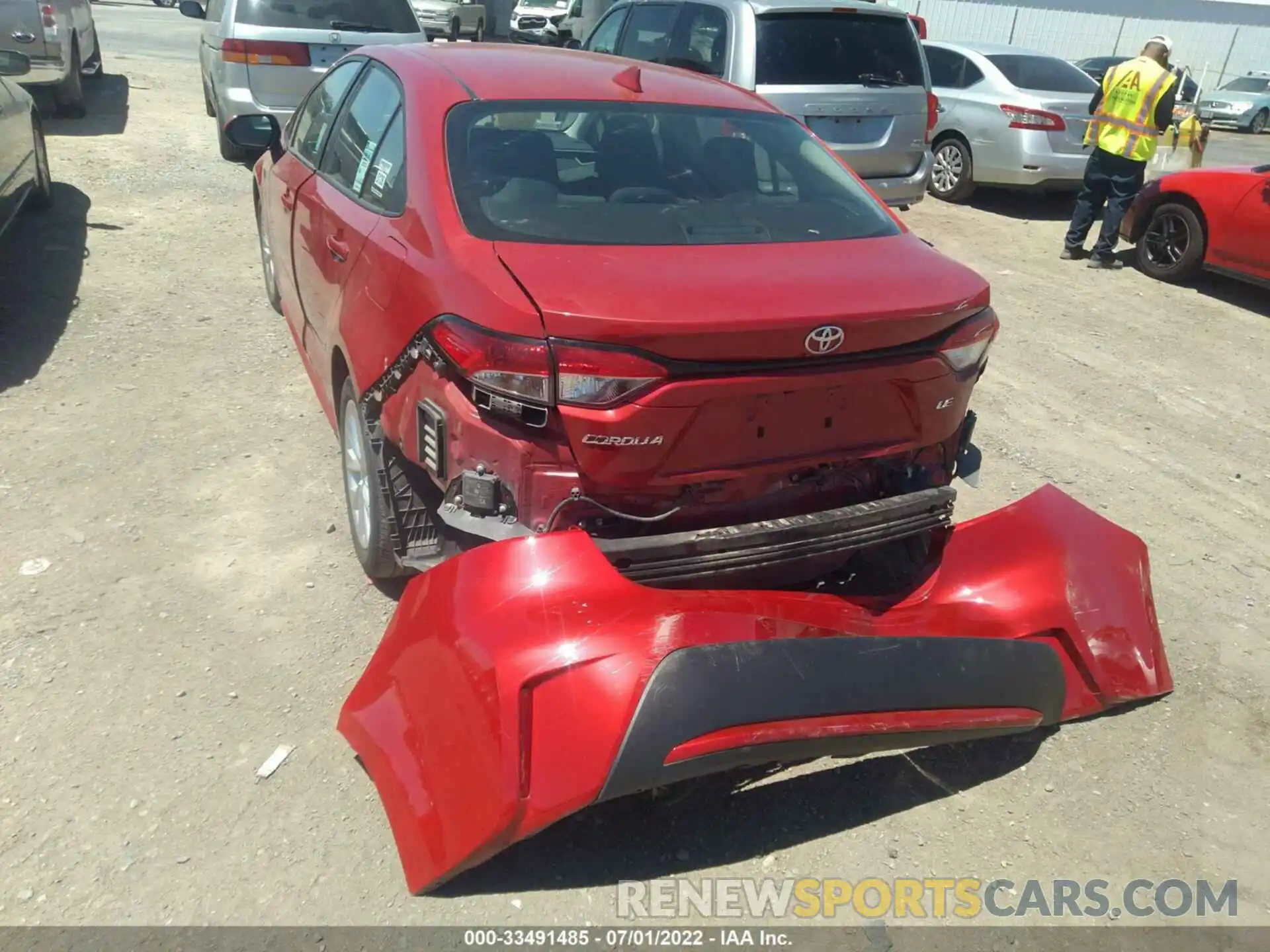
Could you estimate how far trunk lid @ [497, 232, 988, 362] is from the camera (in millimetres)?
2510

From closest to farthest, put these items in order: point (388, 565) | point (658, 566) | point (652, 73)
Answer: point (658, 566), point (388, 565), point (652, 73)

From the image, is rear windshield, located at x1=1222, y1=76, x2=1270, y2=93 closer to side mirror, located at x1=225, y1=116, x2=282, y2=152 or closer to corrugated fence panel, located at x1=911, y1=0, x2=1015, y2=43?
corrugated fence panel, located at x1=911, y1=0, x2=1015, y2=43

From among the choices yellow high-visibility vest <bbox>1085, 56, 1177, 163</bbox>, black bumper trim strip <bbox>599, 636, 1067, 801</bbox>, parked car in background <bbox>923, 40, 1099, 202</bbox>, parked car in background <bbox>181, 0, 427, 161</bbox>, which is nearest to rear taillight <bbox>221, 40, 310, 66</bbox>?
parked car in background <bbox>181, 0, 427, 161</bbox>

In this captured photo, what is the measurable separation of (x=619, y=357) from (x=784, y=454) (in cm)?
59

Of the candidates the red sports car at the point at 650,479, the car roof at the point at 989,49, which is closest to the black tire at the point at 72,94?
the red sports car at the point at 650,479

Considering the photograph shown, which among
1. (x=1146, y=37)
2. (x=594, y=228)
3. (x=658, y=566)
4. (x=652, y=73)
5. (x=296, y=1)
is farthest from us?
(x=1146, y=37)

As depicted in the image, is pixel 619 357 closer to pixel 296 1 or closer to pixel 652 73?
pixel 652 73

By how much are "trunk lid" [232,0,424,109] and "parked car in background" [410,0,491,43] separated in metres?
11.8

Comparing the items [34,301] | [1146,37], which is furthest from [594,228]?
[1146,37]

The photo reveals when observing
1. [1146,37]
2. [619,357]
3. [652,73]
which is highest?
[652,73]

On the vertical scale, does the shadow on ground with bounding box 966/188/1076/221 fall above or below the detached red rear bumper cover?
below

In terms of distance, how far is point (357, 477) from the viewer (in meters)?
3.65

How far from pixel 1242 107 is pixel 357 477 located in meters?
27.3

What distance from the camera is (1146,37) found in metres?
31.4
